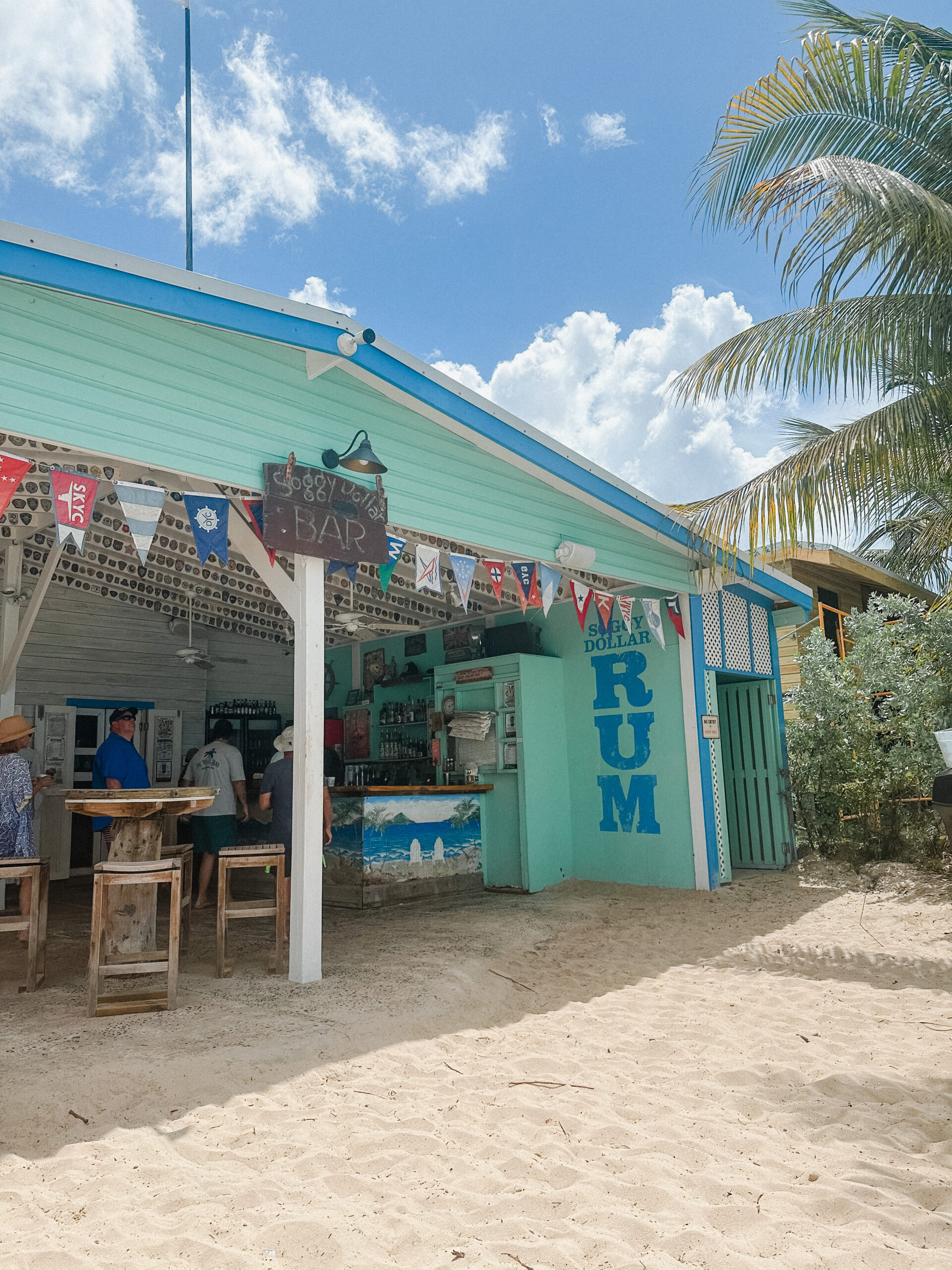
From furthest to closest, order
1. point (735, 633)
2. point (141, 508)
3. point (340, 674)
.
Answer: point (340, 674)
point (735, 633)
point (141, 508)

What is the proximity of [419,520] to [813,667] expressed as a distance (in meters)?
5.74

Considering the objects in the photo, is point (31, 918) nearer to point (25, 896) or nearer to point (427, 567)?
point (25, 896)

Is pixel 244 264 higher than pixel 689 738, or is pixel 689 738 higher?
pixel 244 264

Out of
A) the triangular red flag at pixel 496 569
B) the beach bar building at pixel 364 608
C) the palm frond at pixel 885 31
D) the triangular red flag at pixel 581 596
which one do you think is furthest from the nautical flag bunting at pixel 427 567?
the palm frond at pixel 885 31

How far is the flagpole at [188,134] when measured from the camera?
222 inches

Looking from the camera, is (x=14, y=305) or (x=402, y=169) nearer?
(x=14, y=305)

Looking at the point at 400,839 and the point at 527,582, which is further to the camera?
the point at 400,839

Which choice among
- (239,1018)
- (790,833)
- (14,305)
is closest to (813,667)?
(790,833)

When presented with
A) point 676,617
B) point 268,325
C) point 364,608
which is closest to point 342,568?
point 268,325

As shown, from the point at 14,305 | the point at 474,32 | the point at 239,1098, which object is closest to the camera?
the point at 239,1098

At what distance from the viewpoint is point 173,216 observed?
243 inches

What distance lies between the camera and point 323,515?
17.0 feet

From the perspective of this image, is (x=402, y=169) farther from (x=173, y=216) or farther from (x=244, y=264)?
(x=173, y=216)

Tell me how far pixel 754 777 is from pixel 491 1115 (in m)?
7.22
